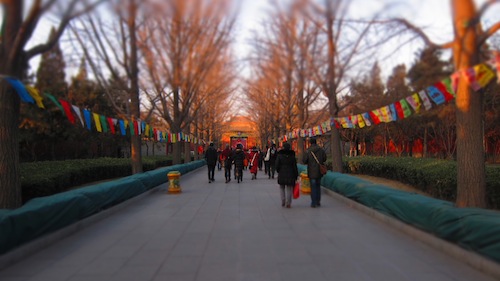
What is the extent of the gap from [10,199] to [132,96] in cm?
978

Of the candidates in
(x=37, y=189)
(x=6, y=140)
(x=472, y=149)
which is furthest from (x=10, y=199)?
(x=472, y=149)

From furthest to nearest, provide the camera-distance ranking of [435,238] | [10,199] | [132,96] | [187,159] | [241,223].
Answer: [187,159]
[132,96]
[241,223]
[10,199]
[435,238]

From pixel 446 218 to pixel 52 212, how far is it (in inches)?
239

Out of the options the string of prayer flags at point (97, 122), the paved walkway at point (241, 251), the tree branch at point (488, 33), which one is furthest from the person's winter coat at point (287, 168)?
the string of prayer flags at point (97, 122)

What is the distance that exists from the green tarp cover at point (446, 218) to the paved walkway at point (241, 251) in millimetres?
292

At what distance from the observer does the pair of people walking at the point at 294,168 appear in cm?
1086

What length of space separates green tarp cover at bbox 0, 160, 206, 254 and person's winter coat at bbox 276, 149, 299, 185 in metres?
4.10

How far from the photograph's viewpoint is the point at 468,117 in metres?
7.95

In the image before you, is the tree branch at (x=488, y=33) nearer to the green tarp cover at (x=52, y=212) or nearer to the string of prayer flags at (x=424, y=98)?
the string of prayer flags at (x=424, y=98)

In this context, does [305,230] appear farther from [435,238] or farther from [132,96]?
[132,96]

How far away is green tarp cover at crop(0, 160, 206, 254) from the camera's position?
594 cm

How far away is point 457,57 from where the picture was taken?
7957 millimetres

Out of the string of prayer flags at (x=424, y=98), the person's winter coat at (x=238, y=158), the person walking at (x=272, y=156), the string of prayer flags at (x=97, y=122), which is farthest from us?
the person walking at (x=272, y=156)

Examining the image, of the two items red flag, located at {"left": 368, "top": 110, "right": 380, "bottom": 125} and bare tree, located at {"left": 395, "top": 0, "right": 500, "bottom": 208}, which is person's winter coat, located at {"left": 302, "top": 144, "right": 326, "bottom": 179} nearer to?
red flag, located at {"left": 368, "top": 110, "right": 380, "bottom": 125}
